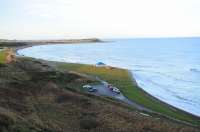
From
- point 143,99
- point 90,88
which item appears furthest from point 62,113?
point 90,88

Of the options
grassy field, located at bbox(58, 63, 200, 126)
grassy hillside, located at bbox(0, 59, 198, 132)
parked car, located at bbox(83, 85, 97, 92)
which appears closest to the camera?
grassy hillside, located at bbox(0, 59, 198, 132)

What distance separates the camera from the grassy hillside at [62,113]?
29125 mm

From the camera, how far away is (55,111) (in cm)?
3688

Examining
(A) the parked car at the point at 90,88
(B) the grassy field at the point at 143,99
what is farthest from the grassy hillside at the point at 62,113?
(B) the grassy field at the point at 143,99

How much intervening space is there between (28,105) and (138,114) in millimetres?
11788

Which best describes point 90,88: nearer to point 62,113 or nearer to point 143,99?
point 143,99

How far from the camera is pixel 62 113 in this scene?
1425 inches

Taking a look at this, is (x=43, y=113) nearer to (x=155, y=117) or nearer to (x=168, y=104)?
(x=155, y=117)

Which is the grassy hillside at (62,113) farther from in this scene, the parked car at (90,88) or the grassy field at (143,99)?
the grassy field at (143,99)

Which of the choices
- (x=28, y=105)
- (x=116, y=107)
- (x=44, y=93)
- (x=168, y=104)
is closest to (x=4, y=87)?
(x=44, y=93)

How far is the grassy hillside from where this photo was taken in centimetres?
2912

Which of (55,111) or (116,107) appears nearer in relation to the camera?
(55,111)

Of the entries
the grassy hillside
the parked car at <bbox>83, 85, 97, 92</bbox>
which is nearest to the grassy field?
the grassy hillside

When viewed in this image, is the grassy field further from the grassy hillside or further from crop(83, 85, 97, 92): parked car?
crop(83, 85, 97, 92): parked car
